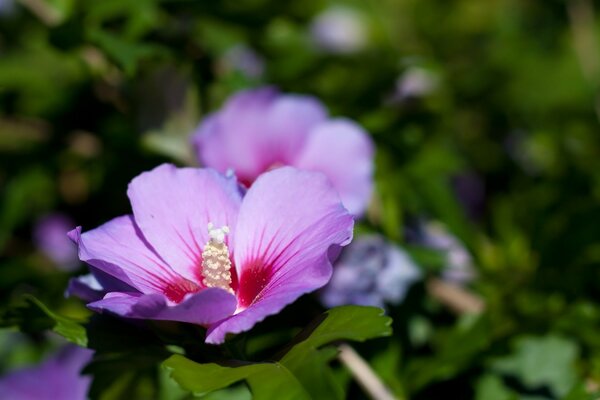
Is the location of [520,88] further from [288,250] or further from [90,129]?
[288,250]

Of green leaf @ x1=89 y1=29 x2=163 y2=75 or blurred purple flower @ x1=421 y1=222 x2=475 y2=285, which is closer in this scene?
green leaf @ x1=89 y1=29 x2=163 y2=75

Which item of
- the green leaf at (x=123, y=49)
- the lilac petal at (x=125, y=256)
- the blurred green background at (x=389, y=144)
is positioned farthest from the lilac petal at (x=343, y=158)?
the lilac petal at (x=125, y=256)

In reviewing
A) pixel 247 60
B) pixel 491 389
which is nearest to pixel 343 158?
pixel 491 389

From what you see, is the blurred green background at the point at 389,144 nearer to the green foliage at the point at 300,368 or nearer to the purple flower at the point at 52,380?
the purple flower at the point at 52,380

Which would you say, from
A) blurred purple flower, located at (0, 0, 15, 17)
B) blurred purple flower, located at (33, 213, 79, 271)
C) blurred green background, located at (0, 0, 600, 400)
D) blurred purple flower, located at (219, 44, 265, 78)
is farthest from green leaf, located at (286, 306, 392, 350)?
blurred purple flower, located at (0, 0, 15, 17)

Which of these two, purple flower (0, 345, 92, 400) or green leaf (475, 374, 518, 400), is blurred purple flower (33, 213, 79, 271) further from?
green leaf (475, 374, 518, 400)

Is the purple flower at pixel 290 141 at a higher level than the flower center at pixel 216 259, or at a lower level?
higher
